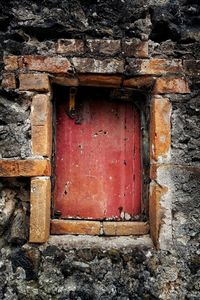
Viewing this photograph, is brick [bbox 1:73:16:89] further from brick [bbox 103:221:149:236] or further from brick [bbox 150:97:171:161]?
brick [bbox 103:221:149:236]

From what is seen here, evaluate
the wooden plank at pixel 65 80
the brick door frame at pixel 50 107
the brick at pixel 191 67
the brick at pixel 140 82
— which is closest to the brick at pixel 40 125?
the brick door frame at pixel 50 107

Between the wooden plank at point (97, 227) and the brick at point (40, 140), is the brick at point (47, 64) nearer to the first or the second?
the brick at point (40, 140)

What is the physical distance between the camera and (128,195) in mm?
3029

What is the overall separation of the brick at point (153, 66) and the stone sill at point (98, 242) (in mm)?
1147

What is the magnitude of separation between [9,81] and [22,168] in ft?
2.01

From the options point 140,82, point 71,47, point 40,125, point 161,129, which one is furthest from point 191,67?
point 40,125

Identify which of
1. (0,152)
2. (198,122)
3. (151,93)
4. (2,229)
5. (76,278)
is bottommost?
(76,278)

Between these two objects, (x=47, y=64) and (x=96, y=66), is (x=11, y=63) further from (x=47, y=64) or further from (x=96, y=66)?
(x=96, y=66)

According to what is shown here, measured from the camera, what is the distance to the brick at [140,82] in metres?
2.90

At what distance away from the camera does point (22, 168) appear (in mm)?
2766

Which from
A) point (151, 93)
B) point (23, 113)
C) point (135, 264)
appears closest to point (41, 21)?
point (23, 113)

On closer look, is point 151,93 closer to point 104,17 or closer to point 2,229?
point 104,17

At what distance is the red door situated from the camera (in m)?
3.00

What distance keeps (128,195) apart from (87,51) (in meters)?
1.07
